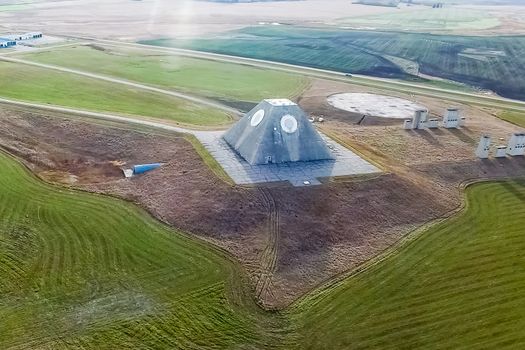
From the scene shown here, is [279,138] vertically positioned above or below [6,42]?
below

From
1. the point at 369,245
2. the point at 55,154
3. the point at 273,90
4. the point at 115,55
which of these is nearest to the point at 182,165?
the point at 55,154

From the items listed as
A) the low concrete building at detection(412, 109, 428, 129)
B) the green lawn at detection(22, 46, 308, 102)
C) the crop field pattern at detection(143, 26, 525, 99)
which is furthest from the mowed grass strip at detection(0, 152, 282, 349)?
the crop field pattern at detection(143, 26, 525, 99)

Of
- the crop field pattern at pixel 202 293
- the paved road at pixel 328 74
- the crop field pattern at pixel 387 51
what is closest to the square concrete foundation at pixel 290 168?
the crop field pattern at pixel 202 293

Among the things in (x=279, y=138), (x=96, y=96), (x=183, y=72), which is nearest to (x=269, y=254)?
(x=279, y=138)

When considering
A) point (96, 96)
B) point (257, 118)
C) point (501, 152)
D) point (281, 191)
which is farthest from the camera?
point (96, 96)

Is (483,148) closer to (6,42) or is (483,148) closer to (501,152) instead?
(501,152)

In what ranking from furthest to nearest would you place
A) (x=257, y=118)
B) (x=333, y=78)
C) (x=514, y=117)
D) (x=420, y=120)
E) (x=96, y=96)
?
(x=333, y=78) < (x=514, y=117) < (x=96, y=96) < (x=420, y=120) < (x=257, y=118)

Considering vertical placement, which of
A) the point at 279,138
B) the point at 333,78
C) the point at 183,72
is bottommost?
the point at 279,138
